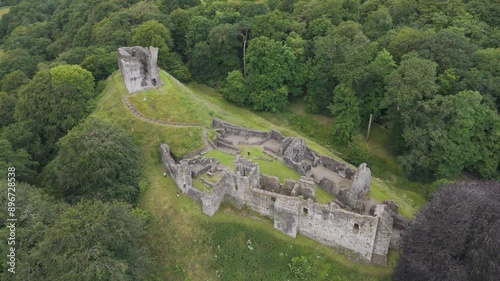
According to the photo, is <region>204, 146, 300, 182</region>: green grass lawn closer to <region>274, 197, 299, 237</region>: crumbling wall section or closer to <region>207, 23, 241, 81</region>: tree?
<region>274, 197, 299, 237</region>: crumbling wall section

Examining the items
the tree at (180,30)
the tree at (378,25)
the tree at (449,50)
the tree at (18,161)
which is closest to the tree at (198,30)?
the tree at (180,30)

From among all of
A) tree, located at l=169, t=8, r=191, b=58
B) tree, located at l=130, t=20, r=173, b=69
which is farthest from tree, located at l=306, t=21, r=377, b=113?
tree, located at l=169, t=8, r=191, b=58

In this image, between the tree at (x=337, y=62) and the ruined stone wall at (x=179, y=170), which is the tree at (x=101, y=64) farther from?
the tree at (x=337, y=62)

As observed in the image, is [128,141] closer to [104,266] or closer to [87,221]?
[87,221]

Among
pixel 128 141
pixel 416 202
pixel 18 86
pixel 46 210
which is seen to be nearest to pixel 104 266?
pixel 46 210

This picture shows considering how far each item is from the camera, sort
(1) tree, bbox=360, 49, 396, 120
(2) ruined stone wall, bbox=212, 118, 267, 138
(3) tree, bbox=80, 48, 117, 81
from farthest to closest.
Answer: (3) tree, bbox=80, 48, 117, 81
(1) tree, bbox=360, 49, 396, 120
(2) ruined stone wall, bbox=212, 118, 267, 138

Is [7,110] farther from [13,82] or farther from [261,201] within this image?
[261,201]
